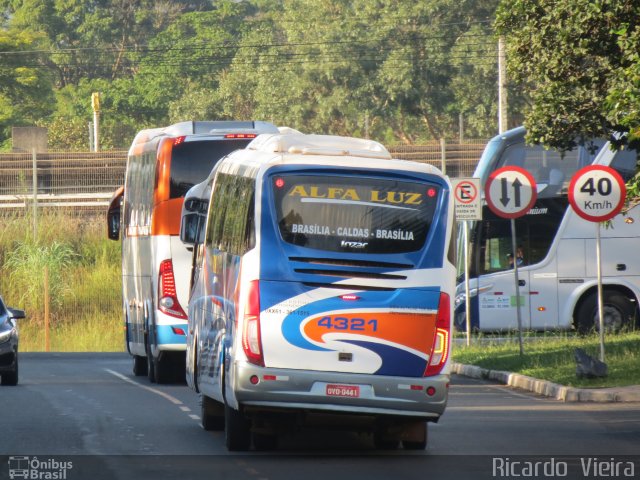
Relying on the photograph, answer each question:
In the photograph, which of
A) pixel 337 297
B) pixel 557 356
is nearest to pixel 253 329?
pixel 337 297

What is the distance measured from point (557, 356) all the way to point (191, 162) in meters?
6.72

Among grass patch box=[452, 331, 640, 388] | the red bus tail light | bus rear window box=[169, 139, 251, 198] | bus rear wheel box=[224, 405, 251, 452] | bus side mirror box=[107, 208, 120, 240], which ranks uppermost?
the red bus tail light

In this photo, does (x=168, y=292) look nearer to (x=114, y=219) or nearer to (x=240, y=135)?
(x=240, y=135)

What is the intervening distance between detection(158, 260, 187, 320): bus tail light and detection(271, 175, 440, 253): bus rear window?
30.3 ft

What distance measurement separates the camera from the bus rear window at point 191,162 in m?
23.1

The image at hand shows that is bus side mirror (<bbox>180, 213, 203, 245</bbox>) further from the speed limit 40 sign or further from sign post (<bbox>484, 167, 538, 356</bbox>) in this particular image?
sign post (<bbox>484, 167, 538, 356</bbox>)

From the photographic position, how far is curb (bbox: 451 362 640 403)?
19359mm

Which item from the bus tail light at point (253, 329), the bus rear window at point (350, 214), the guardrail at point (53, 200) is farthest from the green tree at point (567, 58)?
the guardrail at point (53, 200)

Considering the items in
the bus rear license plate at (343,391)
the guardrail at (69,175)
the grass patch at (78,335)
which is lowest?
the grass patch at (78,335)

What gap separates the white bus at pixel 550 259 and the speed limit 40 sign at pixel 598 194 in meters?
10.1

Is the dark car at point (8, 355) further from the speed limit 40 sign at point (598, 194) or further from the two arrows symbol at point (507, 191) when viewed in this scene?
the speed limit 40 sign at point (598, 194)

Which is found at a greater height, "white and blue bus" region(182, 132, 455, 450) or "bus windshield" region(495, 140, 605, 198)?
"bus windshield" region(495, 140, 605, 198)

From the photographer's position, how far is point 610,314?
31812mm

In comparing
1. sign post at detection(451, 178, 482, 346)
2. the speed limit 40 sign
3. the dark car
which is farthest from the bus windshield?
the dark car
